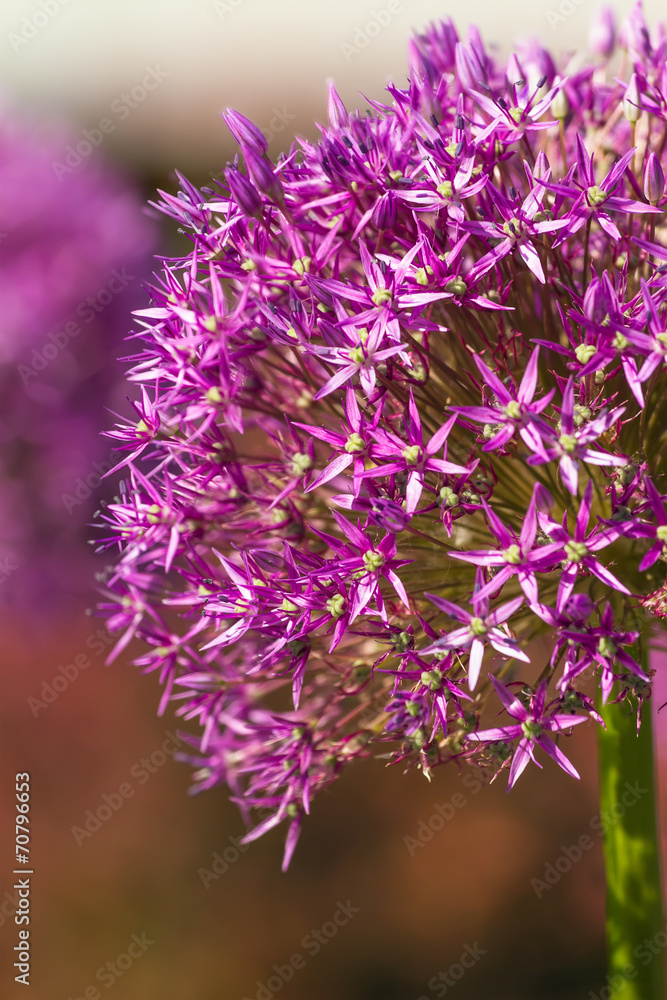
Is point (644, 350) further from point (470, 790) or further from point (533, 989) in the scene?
point (533, 989)

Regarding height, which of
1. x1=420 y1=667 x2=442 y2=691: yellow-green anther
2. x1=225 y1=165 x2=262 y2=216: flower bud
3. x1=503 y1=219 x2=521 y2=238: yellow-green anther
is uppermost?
x1=225 y1=165 x2=262 y2=216: flower bud

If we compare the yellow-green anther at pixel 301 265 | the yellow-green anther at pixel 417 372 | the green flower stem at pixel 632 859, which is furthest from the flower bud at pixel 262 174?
the green flower stem at pixel 632 859

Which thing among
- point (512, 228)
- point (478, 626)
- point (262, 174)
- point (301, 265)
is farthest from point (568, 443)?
point (262, 174)

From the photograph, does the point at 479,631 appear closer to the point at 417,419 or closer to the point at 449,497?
the point at 449,497

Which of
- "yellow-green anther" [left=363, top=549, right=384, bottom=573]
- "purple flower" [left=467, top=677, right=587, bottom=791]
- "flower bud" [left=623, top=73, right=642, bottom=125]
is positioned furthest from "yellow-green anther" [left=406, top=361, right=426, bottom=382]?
"flower bud" [left=623, top=73, right=642, bottom=125]

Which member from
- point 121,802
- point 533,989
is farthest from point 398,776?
point 121,802

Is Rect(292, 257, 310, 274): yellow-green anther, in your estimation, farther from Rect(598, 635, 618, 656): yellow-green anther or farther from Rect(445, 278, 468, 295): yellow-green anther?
Rect(598, 635, 618, 656): yellow-green anther

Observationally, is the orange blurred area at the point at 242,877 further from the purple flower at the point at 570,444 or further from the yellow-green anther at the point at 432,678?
the purple flower at the point at 570,444
